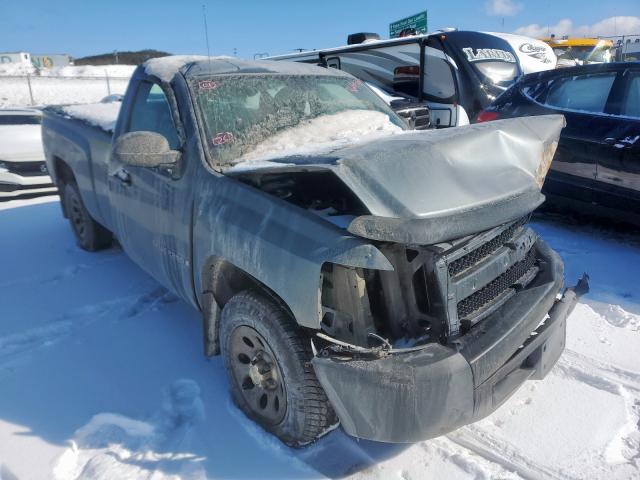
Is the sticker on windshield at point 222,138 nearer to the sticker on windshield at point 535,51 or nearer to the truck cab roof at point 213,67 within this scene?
the truck cab roof at point 213,67

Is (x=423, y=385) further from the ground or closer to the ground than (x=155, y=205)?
closer to the ground

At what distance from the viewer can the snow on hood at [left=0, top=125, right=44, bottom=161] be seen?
738cm

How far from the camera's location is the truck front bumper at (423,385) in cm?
176

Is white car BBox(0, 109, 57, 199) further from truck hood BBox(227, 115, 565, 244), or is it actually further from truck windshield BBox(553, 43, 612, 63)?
truck windshield BBox(553, 43, 612, 63)

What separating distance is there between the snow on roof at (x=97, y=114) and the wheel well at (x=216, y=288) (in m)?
2.06

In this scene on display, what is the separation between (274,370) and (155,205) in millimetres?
1316

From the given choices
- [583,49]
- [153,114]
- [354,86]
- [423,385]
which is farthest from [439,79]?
[583,49]

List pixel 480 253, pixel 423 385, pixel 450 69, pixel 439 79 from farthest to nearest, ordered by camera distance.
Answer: pixel 439 79 → pixel 450 69 → pixel 480 253 → pixel 423 385

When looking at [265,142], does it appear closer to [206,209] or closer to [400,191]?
[206,209]

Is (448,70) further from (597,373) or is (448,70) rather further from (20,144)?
(20,144)

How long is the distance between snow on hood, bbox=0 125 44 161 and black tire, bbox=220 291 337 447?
662 cm

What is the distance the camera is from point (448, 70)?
325 inches

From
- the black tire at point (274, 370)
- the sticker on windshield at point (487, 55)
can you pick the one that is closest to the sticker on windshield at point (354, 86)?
the black tire at point (274, 370)

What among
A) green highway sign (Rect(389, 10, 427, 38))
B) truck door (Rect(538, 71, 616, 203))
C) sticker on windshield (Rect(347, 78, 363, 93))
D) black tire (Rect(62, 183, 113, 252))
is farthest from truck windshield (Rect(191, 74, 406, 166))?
green highway sign (Rect(389, 10, 427, 38))
